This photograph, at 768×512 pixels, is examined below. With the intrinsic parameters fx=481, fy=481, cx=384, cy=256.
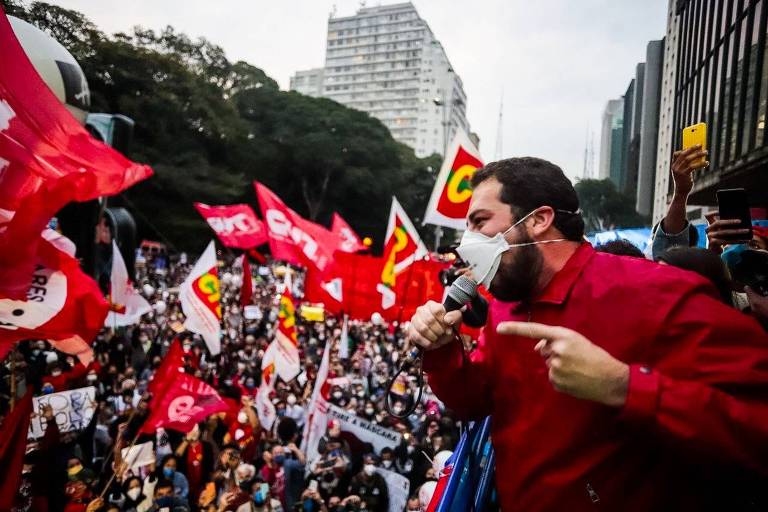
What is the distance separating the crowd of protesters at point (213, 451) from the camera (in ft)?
18.2

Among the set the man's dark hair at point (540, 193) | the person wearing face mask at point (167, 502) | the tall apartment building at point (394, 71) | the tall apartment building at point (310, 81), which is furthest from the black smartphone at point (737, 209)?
the tall apartment building at point (310, 81)

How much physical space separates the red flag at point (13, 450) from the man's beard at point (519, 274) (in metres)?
3.79

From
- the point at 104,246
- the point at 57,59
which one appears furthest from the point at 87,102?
the point at 104,246

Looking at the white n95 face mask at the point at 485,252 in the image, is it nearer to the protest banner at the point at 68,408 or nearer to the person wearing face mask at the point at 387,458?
the person wearing face mask at the point at 387,458

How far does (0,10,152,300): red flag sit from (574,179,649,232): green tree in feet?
170

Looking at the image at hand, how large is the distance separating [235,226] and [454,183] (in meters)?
9.77

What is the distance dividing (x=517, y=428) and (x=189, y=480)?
700 cm

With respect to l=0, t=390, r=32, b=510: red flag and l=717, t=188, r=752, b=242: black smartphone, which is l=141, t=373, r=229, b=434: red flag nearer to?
l=0, t=390, r=32, b=510: red flag

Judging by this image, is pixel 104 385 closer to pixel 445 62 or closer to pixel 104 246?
pixel 104 246

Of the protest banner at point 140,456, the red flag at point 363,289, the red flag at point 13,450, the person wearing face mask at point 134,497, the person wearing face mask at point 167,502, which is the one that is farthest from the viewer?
the red flag at point 363,289

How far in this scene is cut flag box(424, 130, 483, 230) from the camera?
666 cm

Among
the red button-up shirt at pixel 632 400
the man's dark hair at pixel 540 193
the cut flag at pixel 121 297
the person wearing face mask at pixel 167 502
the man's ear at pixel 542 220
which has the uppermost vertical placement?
the man's dark hair at pixel 540 193

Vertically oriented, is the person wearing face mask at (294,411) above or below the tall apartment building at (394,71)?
below

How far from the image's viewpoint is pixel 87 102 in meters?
8.41
